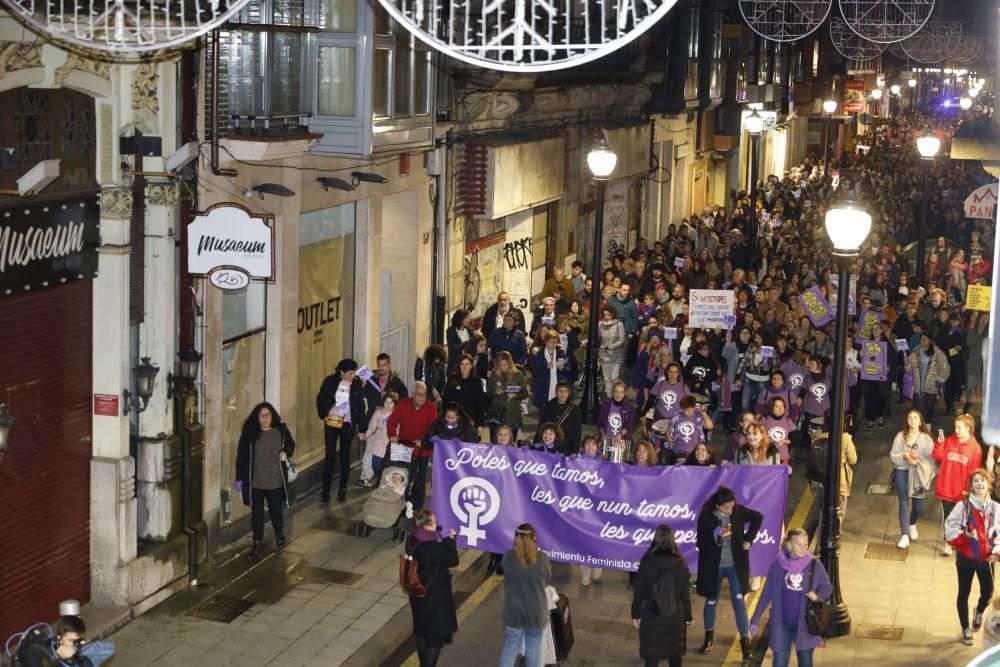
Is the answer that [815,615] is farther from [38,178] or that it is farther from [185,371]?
[38,178]

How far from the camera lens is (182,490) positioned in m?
15.9

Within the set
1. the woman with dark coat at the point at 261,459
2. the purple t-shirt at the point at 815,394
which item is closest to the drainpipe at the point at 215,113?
the woman with dark coat at the point at 261,459

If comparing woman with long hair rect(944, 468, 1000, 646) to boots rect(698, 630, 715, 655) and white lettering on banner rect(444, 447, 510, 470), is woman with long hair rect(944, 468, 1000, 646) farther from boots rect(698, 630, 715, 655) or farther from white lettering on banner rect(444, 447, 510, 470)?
white lettering on banner rect(444, 447, 510, 470)

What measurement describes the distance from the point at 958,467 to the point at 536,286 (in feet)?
53.9

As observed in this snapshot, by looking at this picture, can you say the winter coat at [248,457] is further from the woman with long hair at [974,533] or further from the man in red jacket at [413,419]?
the woman with long hair at [974,533]

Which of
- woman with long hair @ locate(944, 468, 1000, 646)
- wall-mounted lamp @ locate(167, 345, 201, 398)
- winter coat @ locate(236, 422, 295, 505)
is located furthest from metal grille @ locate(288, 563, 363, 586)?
woman with long hair @ locate(944, 468, 1000, 646)

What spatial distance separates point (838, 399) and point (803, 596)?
9.08 ft

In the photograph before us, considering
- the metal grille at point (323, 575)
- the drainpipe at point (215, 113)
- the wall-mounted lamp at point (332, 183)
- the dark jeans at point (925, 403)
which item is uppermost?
the drainpipe at point (215, 113)

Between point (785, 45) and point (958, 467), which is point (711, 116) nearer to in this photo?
point (785, 45)

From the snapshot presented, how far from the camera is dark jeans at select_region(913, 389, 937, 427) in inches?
942

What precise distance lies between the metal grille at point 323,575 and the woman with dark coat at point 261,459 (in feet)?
1.85

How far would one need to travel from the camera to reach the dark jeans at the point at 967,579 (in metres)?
14.7

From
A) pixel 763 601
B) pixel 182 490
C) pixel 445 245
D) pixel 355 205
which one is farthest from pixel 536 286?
pixel 763 601

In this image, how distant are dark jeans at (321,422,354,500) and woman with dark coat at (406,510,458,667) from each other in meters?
5.85
